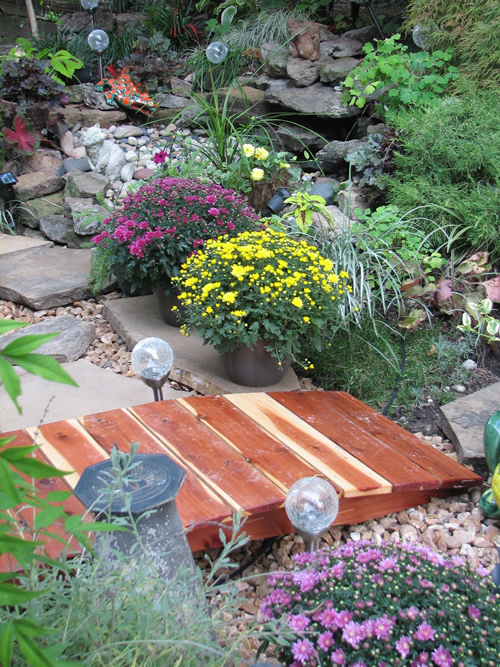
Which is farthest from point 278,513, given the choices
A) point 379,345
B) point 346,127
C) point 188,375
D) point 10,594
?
point 346,127

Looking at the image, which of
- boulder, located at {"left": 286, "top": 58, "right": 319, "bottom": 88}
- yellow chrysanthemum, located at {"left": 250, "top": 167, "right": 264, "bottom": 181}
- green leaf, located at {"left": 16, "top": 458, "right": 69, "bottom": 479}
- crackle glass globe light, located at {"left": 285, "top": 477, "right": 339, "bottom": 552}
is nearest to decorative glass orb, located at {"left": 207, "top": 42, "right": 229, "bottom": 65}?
boulder, located at {"left": 286, "top": 58, "right": 319, "bottom": 88}

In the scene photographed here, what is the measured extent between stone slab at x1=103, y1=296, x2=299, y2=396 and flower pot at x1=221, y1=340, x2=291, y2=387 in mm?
35

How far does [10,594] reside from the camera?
2.53ft

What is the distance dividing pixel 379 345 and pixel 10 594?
2.77m

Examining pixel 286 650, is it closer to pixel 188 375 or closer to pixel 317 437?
pixel 317 437

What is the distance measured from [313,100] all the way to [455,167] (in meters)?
2.24

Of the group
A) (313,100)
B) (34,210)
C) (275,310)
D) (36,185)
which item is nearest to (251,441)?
(275,310)

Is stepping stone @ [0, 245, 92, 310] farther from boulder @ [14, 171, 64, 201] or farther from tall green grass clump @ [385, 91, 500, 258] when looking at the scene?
tall green grass clump @ [385, 91, 500, 258]

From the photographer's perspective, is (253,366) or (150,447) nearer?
(150,447)

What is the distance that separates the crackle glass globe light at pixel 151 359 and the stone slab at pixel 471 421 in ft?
4.18

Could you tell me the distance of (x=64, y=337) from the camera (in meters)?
3.38

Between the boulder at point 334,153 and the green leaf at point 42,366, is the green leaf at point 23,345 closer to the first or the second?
the green leaf at point 42,366

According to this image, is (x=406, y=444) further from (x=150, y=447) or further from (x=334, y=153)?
(x=334, y=153)

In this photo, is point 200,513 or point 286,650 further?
point 200,513
